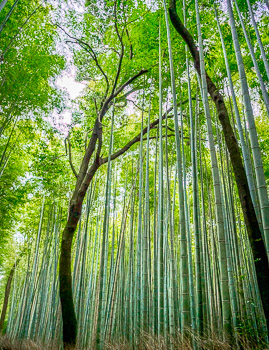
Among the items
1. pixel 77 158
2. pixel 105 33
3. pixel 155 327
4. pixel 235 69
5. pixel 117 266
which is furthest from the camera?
pixel 77 158

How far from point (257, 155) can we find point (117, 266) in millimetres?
3812

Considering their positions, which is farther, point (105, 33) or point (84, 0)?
point (105, 33)

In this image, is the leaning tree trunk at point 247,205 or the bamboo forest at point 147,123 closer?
the leaning tree trunk at point 247,205

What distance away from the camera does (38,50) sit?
172 inches

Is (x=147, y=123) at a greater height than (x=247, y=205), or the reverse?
(x=147, y=123)

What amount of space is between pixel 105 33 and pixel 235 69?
217cm

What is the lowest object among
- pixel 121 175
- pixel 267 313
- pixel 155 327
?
pixel 155 327

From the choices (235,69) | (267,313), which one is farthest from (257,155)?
(235,69)

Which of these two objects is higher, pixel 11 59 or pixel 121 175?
pixel 11 59

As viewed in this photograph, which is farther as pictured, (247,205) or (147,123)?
(147,123)

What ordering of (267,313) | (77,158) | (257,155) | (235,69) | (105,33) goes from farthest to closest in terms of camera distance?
Result: (77,158), (105,33), (235,69), (257,155), (267,313)

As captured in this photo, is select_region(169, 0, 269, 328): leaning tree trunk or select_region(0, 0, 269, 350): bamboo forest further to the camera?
select_region(0, 0, 269, 350): bamboo forest

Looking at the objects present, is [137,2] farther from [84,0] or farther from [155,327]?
[155,327]

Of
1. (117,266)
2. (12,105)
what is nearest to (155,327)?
(117,266)
